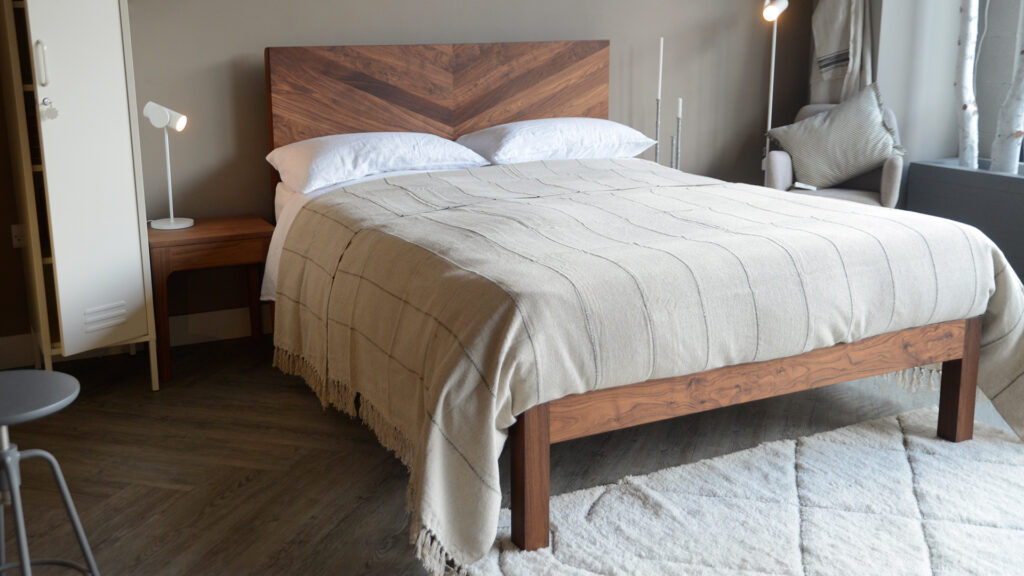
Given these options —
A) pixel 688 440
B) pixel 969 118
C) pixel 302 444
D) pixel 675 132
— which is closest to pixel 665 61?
pixel 675 132

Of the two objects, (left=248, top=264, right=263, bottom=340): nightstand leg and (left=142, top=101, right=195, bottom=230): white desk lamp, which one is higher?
(left=142, top=101, right=195, bottom=230): white desk lamp

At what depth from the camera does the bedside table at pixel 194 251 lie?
9.88 ft

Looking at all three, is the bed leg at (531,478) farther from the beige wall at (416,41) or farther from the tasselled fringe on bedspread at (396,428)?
the beige wall at (416,41)

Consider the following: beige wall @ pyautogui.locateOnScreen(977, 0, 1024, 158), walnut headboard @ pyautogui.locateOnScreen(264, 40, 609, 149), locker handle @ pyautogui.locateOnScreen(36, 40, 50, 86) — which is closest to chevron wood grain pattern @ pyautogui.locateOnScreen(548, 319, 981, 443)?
locker handle @ pyautogui.locateOnScreen(36, 40, 50, 86)

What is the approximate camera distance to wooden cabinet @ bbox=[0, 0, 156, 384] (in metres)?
2.63

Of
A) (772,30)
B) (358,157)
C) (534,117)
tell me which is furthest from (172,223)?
(772,30)

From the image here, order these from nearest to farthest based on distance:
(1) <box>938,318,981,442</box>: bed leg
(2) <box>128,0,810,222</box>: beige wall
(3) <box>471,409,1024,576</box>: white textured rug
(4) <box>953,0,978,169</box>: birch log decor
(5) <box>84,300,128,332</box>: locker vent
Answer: (3) <box>471,409,1024,576</box>: white textured rug
(1) <box>938,318,981,442</box>: bed leg
(5) <box>84,300,128,332</box>: locker vent
(2) <box>128,0,810,222</box>: beige wall
(4) <box>953,0,978,169</box>: birch log decor

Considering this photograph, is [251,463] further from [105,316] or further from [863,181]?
[863,181]

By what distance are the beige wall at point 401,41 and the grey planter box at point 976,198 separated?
2.54ft

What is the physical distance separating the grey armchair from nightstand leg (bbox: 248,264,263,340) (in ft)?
7.19

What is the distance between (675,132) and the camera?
4.43m

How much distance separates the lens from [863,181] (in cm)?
406

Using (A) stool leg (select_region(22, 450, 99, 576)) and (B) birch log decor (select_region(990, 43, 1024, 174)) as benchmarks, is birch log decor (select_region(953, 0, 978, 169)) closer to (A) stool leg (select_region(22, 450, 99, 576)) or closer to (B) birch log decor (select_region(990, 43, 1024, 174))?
(B) birch log decor (select_region(990, 43, 1024, 174))

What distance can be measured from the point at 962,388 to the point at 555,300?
1.32 m
